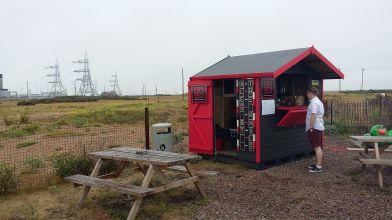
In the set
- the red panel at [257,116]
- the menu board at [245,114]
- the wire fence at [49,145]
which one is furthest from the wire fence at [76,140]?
the red panel at [257,116]

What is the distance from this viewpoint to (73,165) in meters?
7.77

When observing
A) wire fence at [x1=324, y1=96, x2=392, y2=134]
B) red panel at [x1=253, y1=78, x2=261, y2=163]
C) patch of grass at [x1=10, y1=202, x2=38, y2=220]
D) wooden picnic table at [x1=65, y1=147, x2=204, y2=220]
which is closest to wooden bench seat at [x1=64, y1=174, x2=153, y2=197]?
wooden picnic table at [x1=65, y1=147, x2=204, y2=220]

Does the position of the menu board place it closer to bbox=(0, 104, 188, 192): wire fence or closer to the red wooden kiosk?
the red wooden kiosk

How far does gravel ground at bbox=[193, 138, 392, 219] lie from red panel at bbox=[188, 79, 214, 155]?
1.44 metres

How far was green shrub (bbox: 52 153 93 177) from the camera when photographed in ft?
25.3

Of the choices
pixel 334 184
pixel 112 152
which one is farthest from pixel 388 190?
pixel 112 152

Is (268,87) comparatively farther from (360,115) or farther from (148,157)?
(360,115)

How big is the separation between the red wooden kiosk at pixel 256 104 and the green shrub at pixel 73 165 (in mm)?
2901

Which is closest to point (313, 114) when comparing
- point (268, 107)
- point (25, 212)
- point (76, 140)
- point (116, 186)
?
point (268, 107)

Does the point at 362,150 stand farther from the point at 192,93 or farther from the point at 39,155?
the point at 39,155

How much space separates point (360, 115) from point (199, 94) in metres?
7.82

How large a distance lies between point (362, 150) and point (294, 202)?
9.90 ft

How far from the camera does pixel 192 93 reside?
966 cm

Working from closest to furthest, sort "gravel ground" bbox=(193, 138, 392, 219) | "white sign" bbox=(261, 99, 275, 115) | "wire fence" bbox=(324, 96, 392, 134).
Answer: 1. "gravel ground" bbox=(193, 138, 392, 219)
2. "white sign" bbox=(261, 99, 275, 115)
3. "wire fence" bbox=(324, 96, 392, 134)
